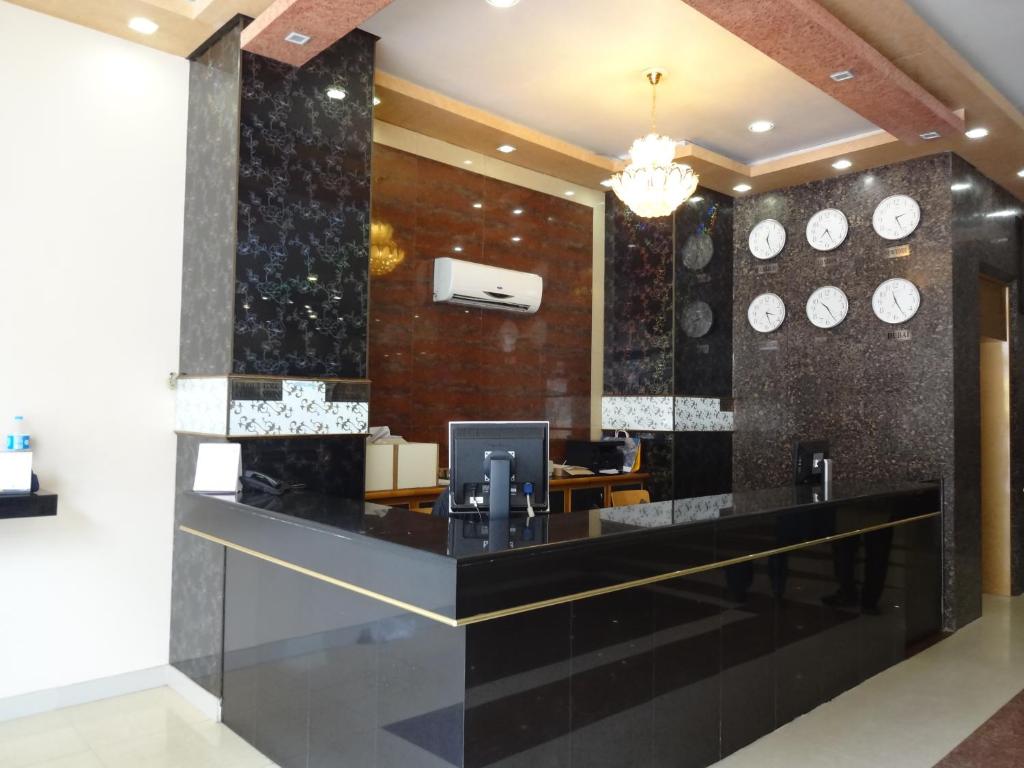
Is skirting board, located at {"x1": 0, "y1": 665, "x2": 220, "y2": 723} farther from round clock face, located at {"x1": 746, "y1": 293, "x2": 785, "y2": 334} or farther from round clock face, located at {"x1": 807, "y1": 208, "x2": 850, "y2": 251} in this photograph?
round clock face, located at {"x1": 807, "y1": 208, "x2": 850, "y2": 251}

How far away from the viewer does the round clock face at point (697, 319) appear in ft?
20.6

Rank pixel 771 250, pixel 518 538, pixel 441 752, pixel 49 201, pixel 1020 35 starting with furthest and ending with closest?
pixel 771 250 < pixel 1020 35 < pixel 49 201 < pixel 518 538 < pixel 441 752

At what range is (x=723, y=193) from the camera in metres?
6.47

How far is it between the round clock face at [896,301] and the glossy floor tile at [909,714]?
2276 millimetres

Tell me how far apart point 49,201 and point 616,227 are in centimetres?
427

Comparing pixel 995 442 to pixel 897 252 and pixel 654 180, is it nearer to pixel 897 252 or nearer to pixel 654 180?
pixel 897 252

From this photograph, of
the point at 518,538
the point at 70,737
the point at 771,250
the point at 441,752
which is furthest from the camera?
the point at 771,250

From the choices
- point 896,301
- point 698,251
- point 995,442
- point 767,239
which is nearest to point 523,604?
point 896,301

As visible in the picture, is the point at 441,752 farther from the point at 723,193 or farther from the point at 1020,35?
the point at 723,193

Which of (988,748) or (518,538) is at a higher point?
(518,538)

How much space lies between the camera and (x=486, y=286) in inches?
218

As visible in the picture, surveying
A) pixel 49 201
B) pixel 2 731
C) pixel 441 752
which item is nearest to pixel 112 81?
pixel 49 201

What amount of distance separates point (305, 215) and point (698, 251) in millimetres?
3634

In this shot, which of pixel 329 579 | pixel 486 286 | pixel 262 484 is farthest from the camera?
pixel 486 286
